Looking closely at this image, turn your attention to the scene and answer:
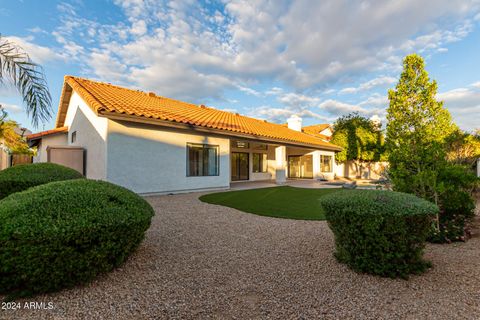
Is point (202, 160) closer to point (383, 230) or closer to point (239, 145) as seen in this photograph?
point (239, 145)

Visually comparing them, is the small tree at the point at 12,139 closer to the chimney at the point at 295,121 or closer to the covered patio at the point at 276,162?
the covered patio at the point at 276,162

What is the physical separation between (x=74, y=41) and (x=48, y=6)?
231cm

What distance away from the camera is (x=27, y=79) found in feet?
16.6

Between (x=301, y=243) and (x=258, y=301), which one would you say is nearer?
(x=258, y=301)

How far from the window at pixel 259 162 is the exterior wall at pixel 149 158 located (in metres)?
8.36

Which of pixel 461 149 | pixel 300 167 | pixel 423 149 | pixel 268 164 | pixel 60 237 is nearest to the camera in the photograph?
pixel 60 237

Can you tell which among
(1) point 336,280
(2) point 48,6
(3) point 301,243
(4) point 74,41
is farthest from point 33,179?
(4) point 74,41

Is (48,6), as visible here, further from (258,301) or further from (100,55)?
(258,301)

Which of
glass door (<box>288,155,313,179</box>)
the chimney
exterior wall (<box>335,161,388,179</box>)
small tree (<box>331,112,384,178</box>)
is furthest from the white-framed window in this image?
exterior wall (<box>335,161,388,179</box>)

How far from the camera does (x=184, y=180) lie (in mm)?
11688

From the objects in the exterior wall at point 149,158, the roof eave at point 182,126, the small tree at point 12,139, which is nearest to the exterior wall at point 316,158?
the roof eave at point 182,126

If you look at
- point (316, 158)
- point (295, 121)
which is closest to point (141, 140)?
point (316, 158)

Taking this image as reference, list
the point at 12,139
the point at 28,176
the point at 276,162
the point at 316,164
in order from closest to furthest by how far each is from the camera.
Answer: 1. the point at 28,176
2. the point at 276,162
3. the point at 12,139
4. the point at 316,164

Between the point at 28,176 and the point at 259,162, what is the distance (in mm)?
17035
